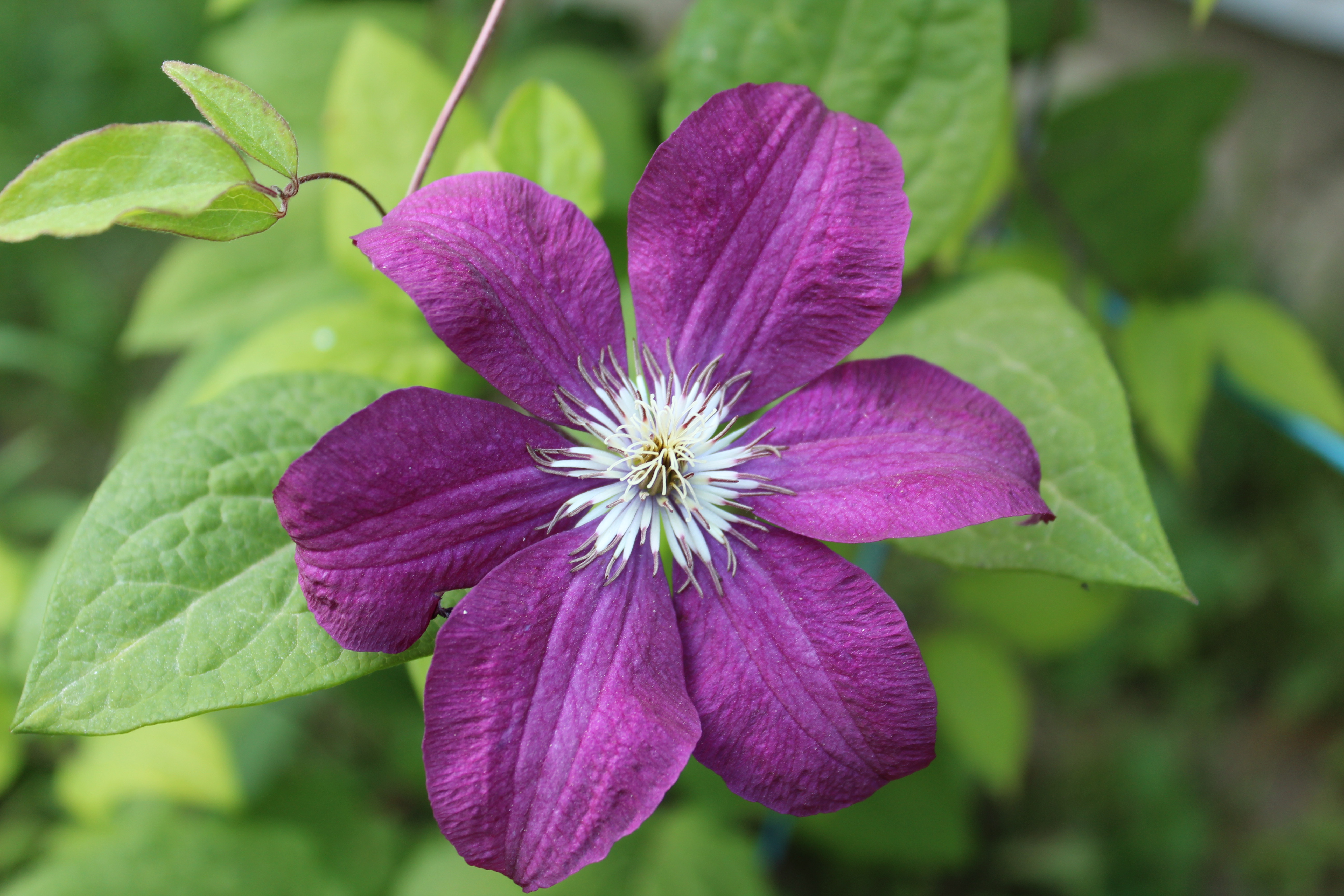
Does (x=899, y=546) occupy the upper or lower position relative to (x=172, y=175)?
lower

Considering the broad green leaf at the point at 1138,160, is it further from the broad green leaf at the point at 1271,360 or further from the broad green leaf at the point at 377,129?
the broad green leaf at the point at 377,129

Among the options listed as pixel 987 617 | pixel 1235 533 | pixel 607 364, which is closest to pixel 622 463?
pixel 607 364

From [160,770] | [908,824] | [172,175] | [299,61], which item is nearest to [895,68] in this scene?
[172,175]

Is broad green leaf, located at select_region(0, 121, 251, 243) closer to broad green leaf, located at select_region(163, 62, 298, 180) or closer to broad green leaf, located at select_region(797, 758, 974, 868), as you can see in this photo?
broad green leaf, located at select_region(163, 62, 298, 180)

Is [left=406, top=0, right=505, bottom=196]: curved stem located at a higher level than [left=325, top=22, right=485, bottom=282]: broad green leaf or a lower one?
higher

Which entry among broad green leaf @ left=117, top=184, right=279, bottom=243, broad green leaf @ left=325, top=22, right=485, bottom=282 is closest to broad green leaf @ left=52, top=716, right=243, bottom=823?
broad green leaf @ left=325, top=22, right=485, bottom=282

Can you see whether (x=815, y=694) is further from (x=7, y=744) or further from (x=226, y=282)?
(x=7, y=744)
